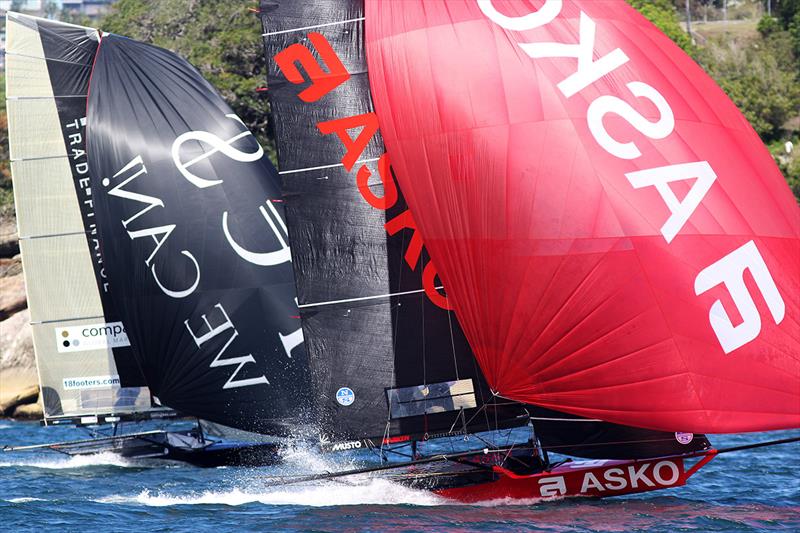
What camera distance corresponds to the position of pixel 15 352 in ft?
95.1

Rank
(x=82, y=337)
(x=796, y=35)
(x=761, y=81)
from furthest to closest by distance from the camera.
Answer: (x=796, y=35) → (x=761, y=81) → (x=82, y=337)

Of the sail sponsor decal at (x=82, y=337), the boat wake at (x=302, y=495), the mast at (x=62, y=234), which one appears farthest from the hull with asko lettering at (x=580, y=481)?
the sail sponsor decal at (x=82, y=337)

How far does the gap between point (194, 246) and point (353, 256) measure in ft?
16.2

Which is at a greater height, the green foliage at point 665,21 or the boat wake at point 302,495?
the green foliage at point 665,21

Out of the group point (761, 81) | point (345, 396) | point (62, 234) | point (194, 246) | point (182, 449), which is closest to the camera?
point (345, 396)

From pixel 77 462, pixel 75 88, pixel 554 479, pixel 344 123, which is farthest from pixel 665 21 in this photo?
pixel 554 479

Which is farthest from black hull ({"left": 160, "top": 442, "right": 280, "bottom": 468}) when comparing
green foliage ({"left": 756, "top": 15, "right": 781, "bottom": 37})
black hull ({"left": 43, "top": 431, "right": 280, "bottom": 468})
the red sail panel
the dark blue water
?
green foliage ({"left": 756, "top": 15, "right": 781, "bottom": 37})

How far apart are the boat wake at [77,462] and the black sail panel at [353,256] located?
651cm

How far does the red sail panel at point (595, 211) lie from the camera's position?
41.1ft

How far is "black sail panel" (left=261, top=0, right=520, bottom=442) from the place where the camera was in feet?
46.7

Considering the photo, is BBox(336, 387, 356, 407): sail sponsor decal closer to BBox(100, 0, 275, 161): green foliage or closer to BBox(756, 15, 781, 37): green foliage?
BBox(100, 0, 275, 161): green foliage

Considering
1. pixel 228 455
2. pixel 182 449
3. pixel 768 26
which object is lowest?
pixel 228 455

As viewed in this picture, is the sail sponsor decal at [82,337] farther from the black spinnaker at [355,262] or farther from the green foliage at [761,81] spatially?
the green foliage at [761,81]

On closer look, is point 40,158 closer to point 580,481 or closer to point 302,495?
point 302,495
